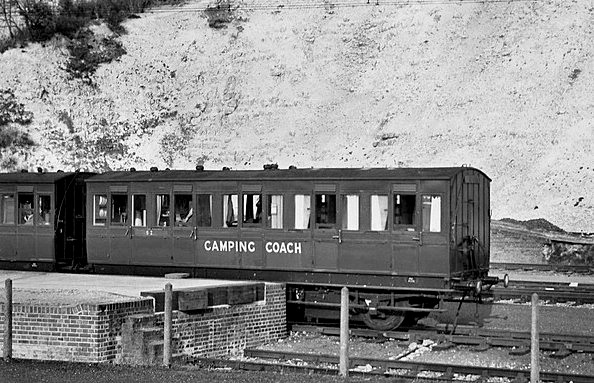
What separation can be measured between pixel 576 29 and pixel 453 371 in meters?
43.0

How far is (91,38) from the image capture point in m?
65.6

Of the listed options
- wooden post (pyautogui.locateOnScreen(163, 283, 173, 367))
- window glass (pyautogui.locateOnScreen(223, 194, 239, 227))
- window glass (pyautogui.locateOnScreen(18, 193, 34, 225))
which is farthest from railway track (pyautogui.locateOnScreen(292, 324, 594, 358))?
window glass (pyautogui.locateOnScreen(18, 193, 34, 225))

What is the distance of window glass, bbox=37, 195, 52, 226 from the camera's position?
80.2ft

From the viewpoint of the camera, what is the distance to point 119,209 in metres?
23.2

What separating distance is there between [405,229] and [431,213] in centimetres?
61

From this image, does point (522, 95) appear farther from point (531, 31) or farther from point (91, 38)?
point (91, 38)

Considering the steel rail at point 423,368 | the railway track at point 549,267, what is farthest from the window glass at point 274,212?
the railway track at point 549,267

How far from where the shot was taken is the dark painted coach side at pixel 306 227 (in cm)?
1969

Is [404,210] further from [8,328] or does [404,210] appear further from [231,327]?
[8,328]

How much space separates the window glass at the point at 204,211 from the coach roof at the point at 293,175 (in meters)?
0.43

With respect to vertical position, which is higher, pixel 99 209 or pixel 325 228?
pixel 99 209

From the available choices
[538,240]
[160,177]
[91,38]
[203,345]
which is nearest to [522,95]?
[538,240]

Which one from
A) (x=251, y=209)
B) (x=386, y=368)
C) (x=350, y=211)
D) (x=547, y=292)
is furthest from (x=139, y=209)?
(x=547, y=292)

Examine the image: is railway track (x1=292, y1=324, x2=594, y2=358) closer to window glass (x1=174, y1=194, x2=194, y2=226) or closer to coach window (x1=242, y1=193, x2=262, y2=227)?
coach window (x1=242, y1=193, x2=262, y2=227)
